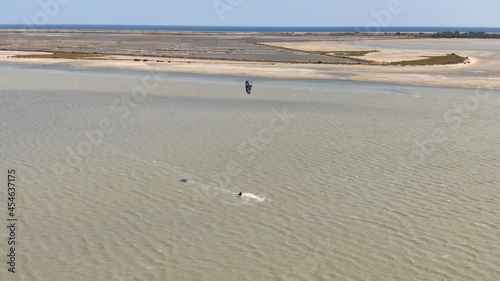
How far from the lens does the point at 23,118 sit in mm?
28016

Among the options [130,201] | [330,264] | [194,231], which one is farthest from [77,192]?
[330,264]

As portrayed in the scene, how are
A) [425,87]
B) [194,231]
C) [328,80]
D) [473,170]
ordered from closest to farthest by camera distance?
[194,231] < [473,170] < [425,87] < [328,80]

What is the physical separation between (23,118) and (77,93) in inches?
392

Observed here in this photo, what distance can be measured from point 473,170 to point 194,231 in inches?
Answer: 446

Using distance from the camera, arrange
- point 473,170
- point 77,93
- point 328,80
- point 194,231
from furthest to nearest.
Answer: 1. point 328,80
2. point 77,93
3. point 473,170
4. point 194,231

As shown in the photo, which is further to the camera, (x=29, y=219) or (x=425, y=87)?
(x=425, y=87)

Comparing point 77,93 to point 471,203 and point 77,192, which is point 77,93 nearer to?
point 77,192

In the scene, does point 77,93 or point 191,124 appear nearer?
point 191,124

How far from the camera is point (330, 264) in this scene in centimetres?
1223

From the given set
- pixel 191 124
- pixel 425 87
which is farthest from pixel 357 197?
pixel 425 87

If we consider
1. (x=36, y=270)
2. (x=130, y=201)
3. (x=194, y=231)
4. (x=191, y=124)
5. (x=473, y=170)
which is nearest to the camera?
(x=36, y=270)

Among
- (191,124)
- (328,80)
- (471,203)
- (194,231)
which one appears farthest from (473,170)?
(328,80)

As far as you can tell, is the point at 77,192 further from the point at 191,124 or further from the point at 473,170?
the point at 473,170

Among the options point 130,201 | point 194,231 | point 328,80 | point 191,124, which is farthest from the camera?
point 328,80
